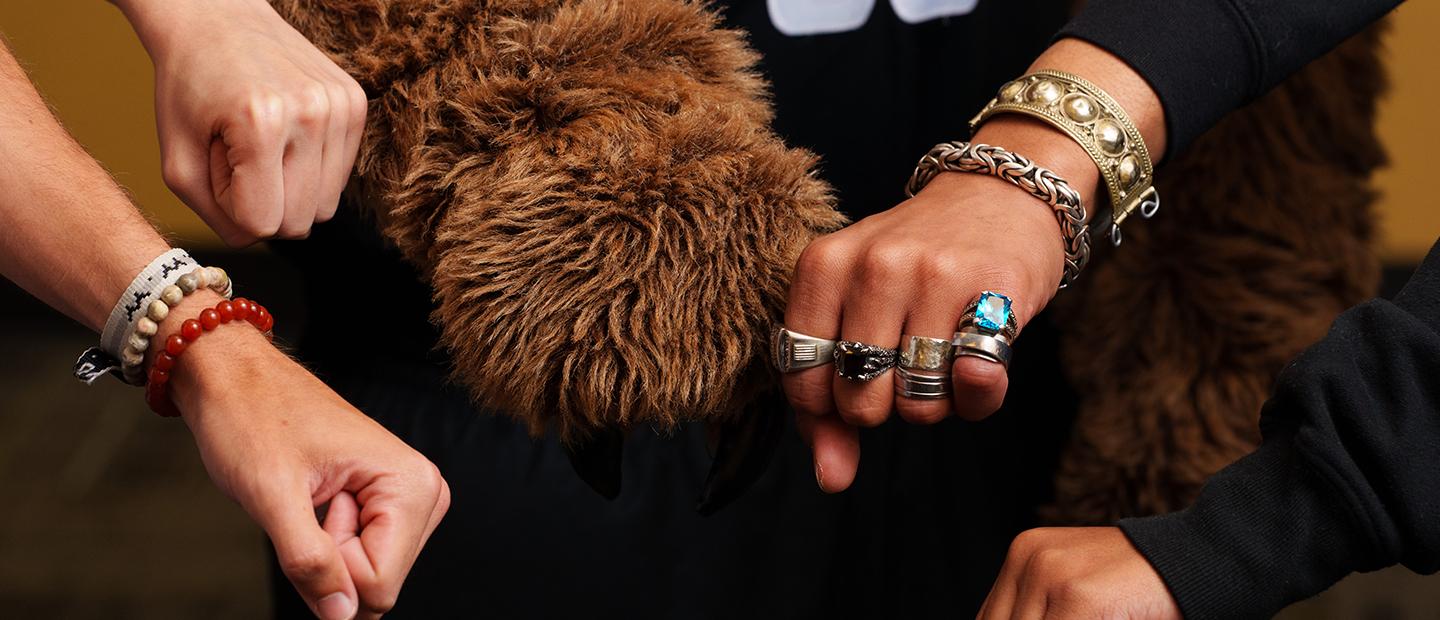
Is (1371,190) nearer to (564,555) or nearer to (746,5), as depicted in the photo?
(746,5)

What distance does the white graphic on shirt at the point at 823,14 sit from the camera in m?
0.63

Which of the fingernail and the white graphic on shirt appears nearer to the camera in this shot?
the fingernail

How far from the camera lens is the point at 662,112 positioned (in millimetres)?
473

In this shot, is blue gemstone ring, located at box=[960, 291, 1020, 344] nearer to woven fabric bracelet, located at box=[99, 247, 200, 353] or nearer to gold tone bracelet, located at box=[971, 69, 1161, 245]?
gold tone bracelet, located at box=[971, 69, 1161, 245]

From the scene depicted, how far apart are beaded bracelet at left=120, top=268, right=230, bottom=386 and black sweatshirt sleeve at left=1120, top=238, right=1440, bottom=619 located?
1.16 feet

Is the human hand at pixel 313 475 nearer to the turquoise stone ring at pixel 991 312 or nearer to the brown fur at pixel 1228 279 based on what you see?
the turquoise stone ring at pixel 991 312

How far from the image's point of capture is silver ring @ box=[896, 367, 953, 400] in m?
0.43

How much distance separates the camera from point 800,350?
0.44m

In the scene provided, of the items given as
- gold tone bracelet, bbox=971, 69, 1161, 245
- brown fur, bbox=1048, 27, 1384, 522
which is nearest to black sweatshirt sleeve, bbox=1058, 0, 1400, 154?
gold tone bracelet, bbox=971, 69, 1161, 245

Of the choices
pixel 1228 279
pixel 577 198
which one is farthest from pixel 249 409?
pixel 1228 279

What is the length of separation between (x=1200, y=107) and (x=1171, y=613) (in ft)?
0.69

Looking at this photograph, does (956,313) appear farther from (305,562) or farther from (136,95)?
(136,95)

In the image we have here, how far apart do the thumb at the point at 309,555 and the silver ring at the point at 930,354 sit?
8.1 inches

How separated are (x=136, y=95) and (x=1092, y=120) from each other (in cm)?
177
